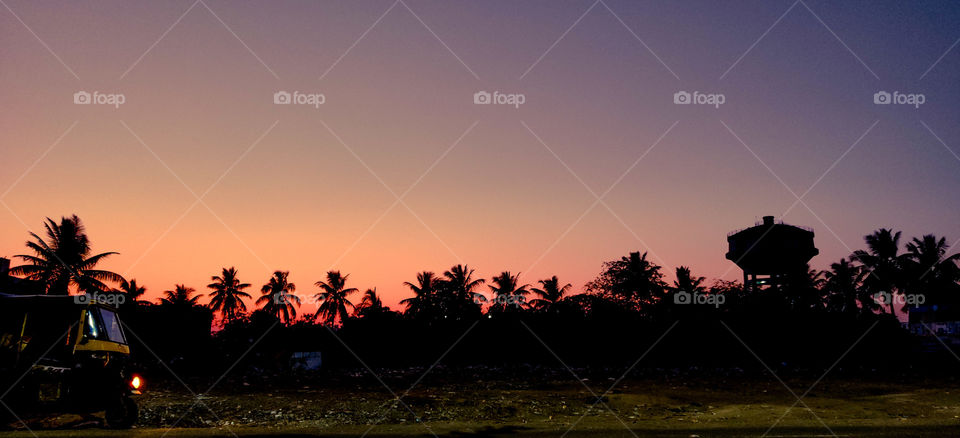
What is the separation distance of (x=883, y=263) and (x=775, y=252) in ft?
54.8

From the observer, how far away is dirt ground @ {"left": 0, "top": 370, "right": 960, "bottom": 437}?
11062 millimetres

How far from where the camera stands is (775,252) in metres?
46.8

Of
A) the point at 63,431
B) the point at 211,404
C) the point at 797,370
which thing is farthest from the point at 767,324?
the point at 63,431

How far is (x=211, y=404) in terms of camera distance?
628 inches

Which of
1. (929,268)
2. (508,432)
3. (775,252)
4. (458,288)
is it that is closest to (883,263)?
(929,268)

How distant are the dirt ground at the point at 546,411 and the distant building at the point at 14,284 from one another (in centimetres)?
2387

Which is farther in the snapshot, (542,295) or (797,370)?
(542,295)

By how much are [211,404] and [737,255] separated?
42647mm

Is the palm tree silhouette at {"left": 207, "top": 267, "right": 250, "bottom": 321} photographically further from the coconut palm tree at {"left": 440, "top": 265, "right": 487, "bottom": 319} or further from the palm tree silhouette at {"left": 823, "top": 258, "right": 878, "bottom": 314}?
the palm tree silhouette at {"left": 823, "top": 258, "right": 878, "bottom": 314}

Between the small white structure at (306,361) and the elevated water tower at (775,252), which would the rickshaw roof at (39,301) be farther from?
the elevated water tower at (775,252)

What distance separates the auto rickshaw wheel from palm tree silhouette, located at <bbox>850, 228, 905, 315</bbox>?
6072 cm

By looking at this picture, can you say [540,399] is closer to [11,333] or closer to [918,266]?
[11,333]

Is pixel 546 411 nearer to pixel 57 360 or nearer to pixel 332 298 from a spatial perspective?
pixel 57 360

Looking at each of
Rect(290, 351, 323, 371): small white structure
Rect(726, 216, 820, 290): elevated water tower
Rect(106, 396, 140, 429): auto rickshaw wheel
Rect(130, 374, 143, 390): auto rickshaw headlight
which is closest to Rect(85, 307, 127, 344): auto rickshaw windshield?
Rect(130, 374, 143, 390): auto rickshaw headlight
